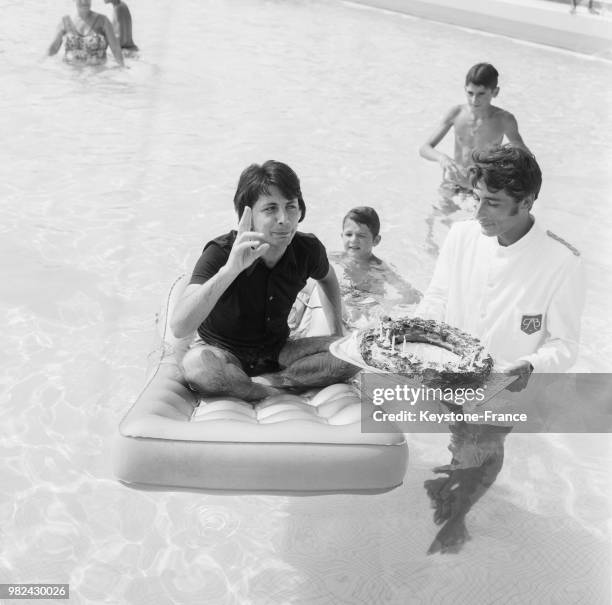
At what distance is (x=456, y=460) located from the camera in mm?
3414

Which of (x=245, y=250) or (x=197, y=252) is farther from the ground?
(x=245, y=250)

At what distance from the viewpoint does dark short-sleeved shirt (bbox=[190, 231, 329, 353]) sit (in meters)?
3.20

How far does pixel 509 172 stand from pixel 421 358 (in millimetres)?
705

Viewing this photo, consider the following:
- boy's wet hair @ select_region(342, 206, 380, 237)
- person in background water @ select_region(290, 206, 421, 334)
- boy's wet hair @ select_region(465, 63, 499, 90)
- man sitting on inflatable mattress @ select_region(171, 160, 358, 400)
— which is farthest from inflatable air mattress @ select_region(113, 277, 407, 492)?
boy's wet hair @ select_region(465, 63, 499, 90)

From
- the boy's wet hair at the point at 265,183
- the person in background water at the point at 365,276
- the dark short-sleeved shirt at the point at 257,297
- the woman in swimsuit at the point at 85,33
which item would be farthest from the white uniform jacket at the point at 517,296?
the woman in swimsuit at the point at 85,33

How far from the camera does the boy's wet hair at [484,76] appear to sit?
575 centimetres

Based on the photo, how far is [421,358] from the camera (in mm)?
2924

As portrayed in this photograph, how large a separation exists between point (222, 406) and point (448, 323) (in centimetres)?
90

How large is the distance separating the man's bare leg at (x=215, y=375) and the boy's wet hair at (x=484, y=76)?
341cm

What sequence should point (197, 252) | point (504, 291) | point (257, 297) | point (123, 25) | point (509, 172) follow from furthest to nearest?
point (123, 25), point (197, 252), point (257, 297), point (504, 291), point (509, 172)

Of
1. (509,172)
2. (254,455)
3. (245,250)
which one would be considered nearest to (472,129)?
(509,172)

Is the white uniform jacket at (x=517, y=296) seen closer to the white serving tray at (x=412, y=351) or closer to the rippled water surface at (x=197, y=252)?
the white serving tray at (x=412, y=351)

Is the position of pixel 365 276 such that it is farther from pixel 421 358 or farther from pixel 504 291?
pixel 421 358

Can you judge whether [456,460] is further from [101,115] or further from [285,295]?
[101,115]
